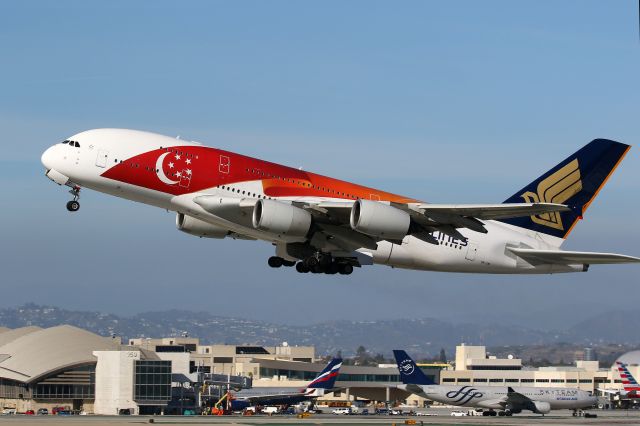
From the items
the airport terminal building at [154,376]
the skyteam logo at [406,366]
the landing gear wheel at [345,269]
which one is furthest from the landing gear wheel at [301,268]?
the airport terminal building at [154,376]

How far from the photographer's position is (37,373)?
113438 mm

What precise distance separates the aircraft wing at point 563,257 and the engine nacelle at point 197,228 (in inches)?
628

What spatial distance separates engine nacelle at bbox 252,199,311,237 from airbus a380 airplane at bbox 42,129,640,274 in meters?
0.05

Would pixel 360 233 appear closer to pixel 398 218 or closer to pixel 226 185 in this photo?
pixel 398 218

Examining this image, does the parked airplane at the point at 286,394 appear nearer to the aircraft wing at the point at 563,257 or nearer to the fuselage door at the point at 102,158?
the aircraft wing at the point at 563,257

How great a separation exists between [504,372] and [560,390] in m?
54.8

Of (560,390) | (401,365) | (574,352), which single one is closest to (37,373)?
(401,365)

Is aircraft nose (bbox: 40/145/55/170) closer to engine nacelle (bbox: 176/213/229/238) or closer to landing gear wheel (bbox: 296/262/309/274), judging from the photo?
engine nacelle (bbox: 176/213/229/238)

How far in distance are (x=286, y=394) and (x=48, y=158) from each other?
58.1 m

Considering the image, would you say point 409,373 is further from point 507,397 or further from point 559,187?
point 559,187

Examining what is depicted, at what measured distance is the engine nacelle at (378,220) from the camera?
50.8 meters

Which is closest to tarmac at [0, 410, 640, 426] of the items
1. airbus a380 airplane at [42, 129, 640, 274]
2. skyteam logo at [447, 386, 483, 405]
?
airbus a380 airplane at [42, 129, 640, 274]

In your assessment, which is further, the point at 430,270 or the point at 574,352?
the point at 574,352

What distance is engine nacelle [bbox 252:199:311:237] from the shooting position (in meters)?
50.6
